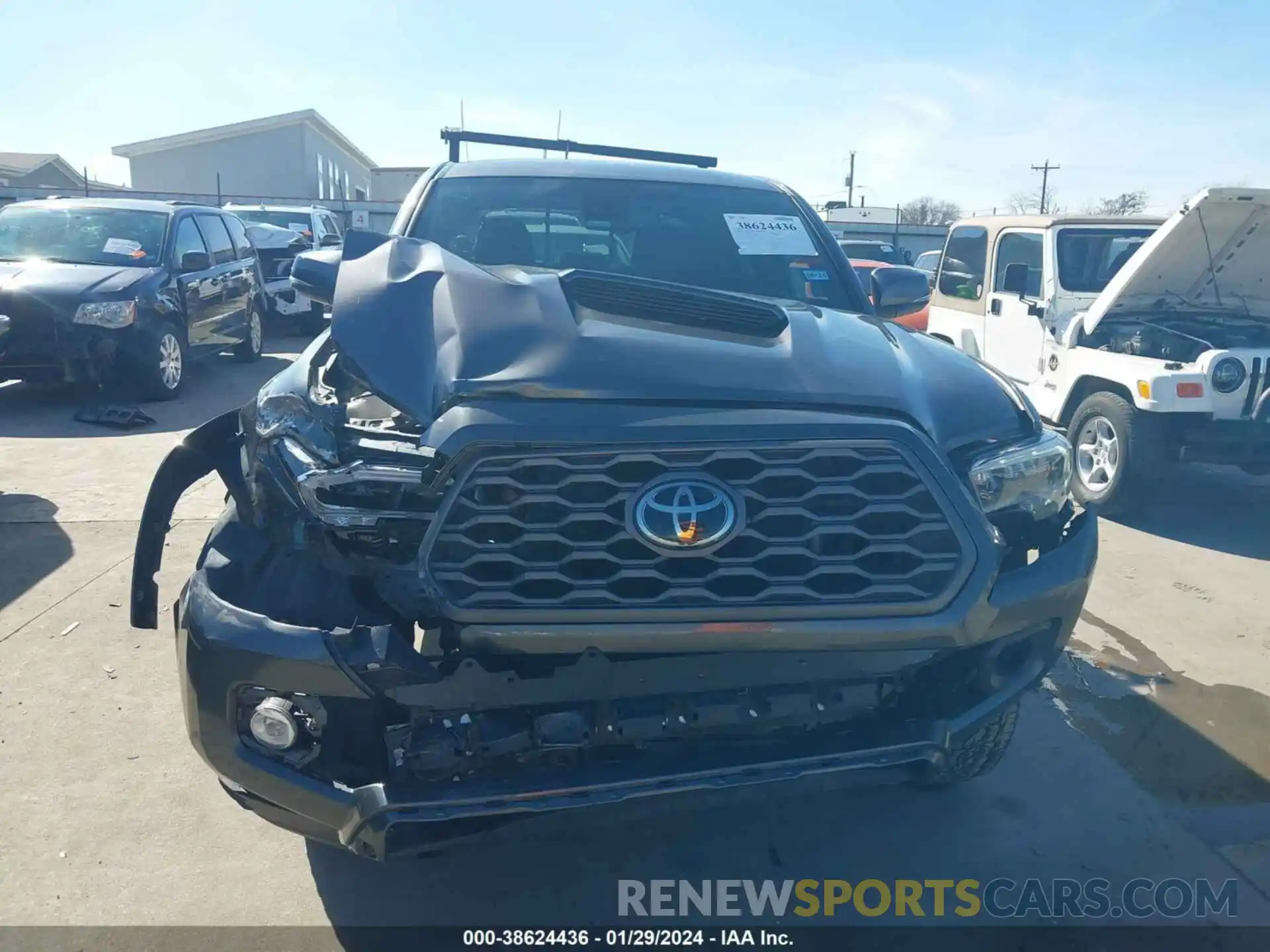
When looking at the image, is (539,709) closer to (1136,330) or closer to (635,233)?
(635,233)

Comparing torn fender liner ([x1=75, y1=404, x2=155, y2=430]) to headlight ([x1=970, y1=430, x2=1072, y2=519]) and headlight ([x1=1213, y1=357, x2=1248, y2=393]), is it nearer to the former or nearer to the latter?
headlight ([x1=970, y1=430, x2=1072, y2=519])

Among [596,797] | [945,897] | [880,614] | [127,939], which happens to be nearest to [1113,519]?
Result: [945,897]

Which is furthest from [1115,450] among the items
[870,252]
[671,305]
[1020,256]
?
[870,252]

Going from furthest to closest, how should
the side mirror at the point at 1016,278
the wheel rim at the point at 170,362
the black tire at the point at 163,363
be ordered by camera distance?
1. the wheel rim at the point at 170,362
2. the black tire at the point at 163,363
3. the side mirror at the point at 1016,278

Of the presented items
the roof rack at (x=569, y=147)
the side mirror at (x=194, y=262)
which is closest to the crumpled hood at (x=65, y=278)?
the side mirror at (x=194, y=262)

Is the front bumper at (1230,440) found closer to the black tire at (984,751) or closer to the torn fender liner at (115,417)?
the black tire at (984,751)

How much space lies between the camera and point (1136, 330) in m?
6.88

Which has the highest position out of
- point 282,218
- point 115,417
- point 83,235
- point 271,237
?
point 282,218

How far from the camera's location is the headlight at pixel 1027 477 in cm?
227

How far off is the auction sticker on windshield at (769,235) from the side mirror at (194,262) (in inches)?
276

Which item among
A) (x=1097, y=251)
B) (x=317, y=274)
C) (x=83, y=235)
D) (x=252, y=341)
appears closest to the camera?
(x=317, y=274)

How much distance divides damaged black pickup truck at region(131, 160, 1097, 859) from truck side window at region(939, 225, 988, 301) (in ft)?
22.8

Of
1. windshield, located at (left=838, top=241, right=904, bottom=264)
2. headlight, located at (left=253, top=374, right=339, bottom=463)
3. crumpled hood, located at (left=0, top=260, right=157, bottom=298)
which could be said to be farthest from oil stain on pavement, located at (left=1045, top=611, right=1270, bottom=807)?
windshield, located at (left=838, top=241, right=904, bottom=264)

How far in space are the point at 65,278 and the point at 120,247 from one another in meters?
0.76
